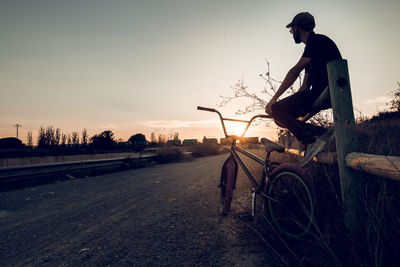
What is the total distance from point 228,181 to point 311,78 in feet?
6.59

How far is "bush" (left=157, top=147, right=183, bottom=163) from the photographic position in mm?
13070

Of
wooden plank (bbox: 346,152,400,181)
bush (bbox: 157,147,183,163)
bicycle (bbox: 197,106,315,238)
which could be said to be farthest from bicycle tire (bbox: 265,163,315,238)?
bush (bbox: 157,147,183,163)

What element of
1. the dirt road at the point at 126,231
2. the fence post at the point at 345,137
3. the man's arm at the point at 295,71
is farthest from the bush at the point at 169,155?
the fence post at the point at 345,137

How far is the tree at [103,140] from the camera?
67.9 feet

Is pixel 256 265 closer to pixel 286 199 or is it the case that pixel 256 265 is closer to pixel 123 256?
pixel 286 199

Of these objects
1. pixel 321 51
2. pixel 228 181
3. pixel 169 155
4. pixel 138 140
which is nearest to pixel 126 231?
pixel 228 181

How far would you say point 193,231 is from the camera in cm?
266

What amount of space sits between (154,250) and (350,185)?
2.00 meters

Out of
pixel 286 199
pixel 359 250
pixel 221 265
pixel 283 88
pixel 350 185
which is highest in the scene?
pixel 283 88

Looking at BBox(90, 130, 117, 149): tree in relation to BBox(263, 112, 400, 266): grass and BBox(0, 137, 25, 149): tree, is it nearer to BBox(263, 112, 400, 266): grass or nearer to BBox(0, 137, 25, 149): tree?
BBox(0, 137, 25, 149): tree

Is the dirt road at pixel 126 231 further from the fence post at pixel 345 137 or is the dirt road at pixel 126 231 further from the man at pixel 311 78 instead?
the man at pixel 311 78

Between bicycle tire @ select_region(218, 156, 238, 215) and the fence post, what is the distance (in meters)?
1.78

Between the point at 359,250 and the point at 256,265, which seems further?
the point at 256,265

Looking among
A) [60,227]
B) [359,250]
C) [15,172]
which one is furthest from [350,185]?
[15,172]
